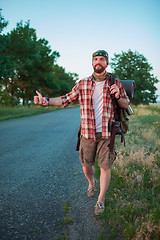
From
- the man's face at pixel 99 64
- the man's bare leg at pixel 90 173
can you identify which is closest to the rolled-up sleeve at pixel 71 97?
the man's face at pixel 99 64

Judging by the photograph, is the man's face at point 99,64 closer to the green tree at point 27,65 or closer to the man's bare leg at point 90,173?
the man's bare leg at point 90,173

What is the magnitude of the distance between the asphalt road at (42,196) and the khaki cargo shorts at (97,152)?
0.71m

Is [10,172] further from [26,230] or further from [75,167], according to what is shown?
[26,230]

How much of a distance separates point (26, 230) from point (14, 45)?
20.5 meters

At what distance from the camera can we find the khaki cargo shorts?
2.84m

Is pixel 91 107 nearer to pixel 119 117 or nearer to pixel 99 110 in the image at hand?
pixel 99 110

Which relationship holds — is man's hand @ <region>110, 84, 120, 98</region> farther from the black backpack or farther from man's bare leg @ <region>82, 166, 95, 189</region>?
man's bare leg @ <region>82, 166, 95, 189</region>

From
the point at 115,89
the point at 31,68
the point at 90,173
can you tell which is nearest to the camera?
the point at 115,89

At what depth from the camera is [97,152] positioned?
296 centimetres

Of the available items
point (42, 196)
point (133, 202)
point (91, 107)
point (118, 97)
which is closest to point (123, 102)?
point (118, 97)

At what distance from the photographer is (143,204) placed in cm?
288

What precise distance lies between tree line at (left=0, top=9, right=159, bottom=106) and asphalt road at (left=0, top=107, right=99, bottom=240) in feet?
38.4

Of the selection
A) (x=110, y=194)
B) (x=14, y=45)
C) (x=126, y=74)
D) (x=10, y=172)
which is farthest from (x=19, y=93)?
(x=110, y=194)

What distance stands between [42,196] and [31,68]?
23760 mm
